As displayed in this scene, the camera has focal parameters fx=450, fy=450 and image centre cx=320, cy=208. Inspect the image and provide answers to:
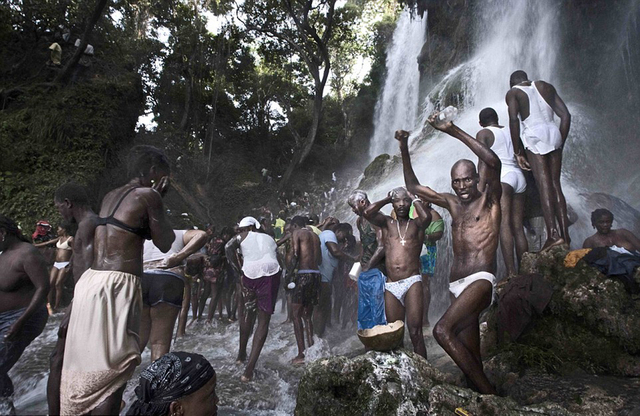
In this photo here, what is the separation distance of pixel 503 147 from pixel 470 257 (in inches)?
84.2

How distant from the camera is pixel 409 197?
420 centimetres

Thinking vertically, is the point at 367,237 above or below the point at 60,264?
above

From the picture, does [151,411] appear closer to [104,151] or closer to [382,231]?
[382,231]

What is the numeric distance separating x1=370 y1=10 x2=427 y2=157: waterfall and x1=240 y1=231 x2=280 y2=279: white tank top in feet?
50.1

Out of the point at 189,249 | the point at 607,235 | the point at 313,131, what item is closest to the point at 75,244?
the point at 189,249

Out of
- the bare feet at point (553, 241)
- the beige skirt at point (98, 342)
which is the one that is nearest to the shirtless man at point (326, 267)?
the bare feet at point (553, 241)

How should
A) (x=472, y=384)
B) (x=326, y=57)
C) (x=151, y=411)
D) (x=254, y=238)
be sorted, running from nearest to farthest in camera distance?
(x=151, y=411), (x=472, y=384), (x=254, y=238), (x=326, y=57)

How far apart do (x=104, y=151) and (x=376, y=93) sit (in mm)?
14041

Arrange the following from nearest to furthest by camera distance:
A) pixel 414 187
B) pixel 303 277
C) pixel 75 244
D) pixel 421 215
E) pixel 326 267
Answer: pixel 75 244 → pixel 414 187 → pixel 421 215 → pixel 303 277 → pixel 326 267

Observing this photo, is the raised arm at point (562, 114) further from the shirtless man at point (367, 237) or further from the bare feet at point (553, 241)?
the shirtless man at point (367, 237)

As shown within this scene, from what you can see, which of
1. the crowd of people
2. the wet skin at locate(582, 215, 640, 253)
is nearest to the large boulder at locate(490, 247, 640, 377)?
the crowd of people

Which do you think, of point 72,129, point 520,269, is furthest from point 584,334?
point 72,129

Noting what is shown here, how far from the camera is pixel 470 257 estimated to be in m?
3.48

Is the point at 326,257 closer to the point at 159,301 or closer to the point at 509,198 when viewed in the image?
the point at 509,198
